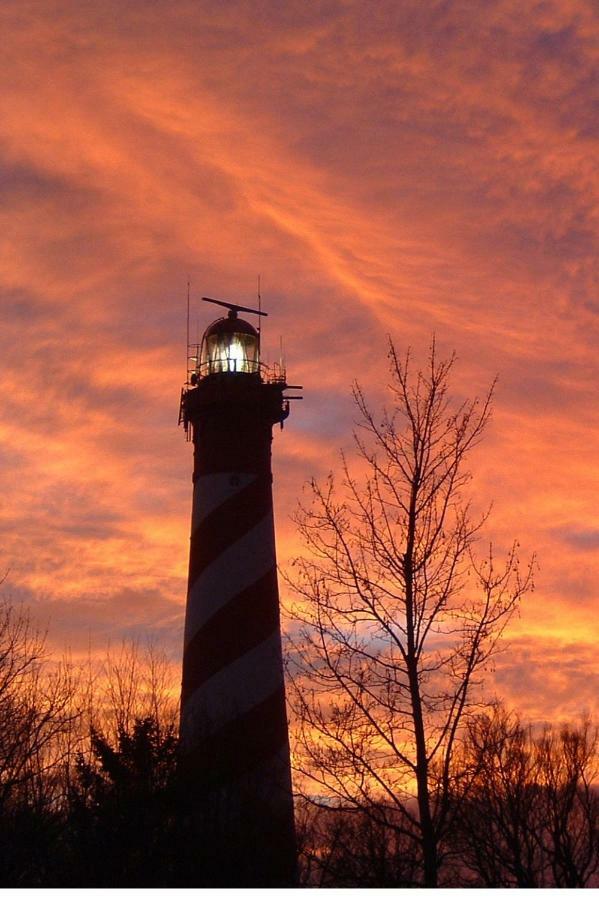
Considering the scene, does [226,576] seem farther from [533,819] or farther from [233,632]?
[533,819]

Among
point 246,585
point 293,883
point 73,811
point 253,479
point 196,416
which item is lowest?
point 293,883

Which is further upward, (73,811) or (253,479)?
(253,479)

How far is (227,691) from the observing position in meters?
31.0

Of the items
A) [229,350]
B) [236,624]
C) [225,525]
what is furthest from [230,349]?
[236,624]

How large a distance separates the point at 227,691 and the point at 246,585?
2.87 meters

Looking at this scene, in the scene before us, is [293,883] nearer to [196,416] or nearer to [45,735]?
[45,735]

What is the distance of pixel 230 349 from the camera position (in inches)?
1368

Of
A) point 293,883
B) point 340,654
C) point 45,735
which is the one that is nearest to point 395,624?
point 340,654

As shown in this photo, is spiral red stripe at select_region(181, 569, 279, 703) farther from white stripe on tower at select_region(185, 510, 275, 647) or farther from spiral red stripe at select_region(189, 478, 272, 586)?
spiral red stripe at select_region(189, 478, 272, 586)

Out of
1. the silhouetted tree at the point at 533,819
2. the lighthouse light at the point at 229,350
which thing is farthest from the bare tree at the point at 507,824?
the lighthouse light at the point at 229,350

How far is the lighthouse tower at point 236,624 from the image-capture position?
29.8m

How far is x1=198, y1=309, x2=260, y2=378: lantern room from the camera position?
34500mm

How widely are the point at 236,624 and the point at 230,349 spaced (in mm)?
8436

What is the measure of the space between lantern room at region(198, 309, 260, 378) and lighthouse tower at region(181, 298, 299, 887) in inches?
6.5
